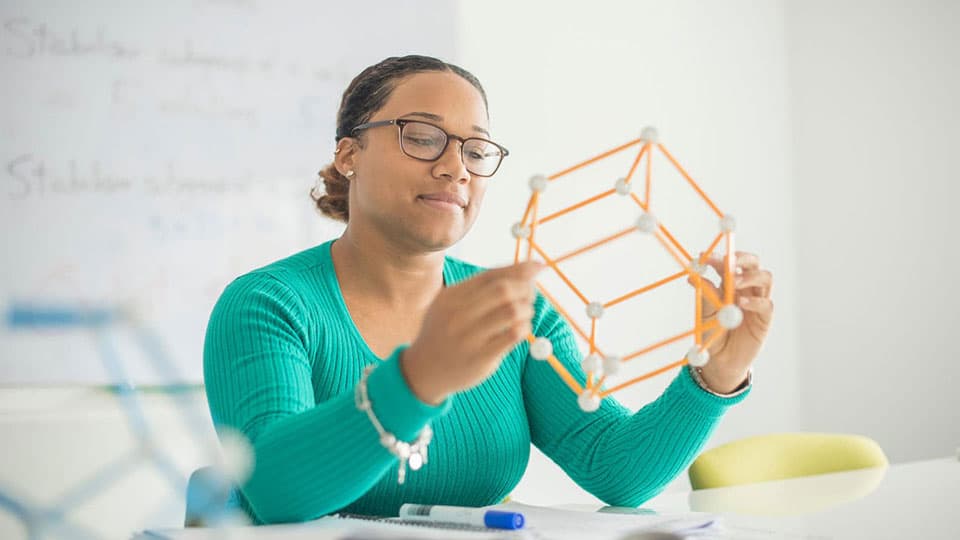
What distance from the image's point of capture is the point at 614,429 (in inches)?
53.3

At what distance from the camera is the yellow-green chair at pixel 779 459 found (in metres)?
1.78

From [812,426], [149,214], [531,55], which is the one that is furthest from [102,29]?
[812,426]

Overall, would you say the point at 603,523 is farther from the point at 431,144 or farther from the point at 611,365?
the point at 431,144

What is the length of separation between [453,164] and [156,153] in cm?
131

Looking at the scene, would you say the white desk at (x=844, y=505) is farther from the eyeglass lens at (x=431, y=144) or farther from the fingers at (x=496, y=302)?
the eyeglass lens at (x=431, y=144)

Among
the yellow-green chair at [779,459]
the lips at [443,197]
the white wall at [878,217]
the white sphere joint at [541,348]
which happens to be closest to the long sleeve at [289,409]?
the white sphere joint at [541,348]

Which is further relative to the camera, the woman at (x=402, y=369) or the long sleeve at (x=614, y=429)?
the long sleeve at (x=614, y=429)

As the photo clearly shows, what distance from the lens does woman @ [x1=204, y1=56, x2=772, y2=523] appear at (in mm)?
953

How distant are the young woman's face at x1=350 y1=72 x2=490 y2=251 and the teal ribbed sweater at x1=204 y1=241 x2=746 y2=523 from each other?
0.43 ft

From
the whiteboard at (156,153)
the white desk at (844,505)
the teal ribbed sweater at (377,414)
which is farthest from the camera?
the whiteboard at (156,153)

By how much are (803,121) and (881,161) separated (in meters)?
0.34

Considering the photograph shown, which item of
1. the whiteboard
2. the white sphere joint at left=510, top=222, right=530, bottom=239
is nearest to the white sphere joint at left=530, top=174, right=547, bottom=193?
the white sphere joint at left=510, top=222, right=530, bottom=239

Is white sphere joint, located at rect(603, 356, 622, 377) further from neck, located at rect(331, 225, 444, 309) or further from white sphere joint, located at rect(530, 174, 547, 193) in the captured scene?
neck, located at rect(331, 225, 444, 309)

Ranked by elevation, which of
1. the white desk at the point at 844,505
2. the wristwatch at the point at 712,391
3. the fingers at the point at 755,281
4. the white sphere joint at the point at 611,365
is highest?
the fingers at the point at 755,281
